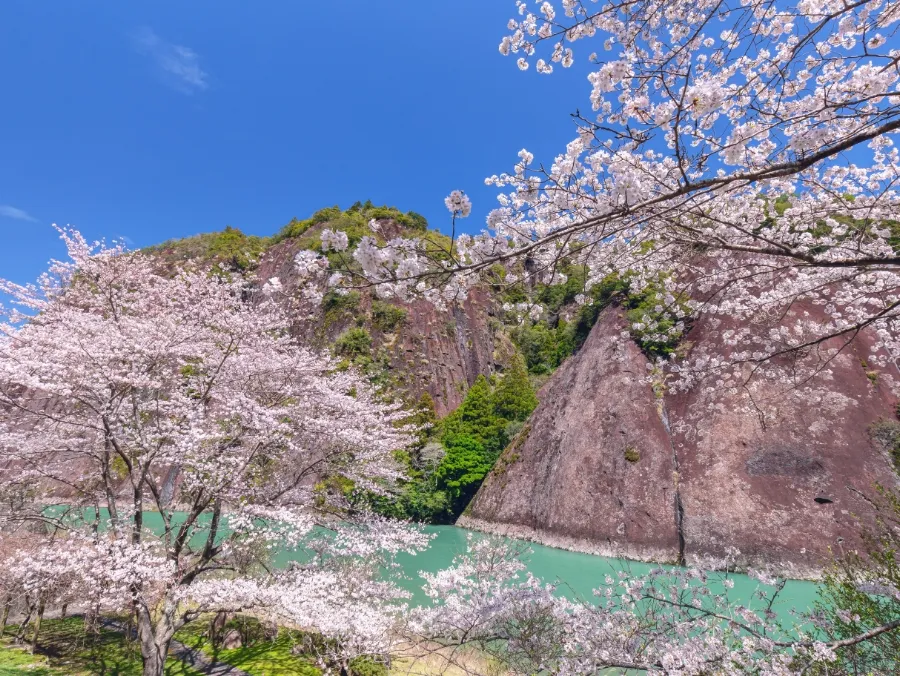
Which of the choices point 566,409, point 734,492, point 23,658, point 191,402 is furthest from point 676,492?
point 23,658

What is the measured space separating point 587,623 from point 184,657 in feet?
25.5

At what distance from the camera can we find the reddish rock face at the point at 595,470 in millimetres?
20500

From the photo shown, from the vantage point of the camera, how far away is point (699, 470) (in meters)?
21.3

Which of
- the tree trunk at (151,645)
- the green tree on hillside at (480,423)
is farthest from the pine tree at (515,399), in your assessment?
the tree trunk at (151,645)

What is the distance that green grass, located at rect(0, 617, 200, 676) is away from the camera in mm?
7172

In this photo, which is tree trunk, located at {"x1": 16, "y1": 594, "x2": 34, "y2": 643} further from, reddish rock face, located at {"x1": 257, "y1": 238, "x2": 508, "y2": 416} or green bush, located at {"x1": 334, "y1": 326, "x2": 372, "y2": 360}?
green bush, located at {"x1": 334, "y1": 326, "x2": 372, "y2": 360}

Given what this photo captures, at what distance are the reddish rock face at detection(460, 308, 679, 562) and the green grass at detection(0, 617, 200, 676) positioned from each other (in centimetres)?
1756

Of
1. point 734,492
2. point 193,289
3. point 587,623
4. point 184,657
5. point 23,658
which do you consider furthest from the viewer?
point 734,492

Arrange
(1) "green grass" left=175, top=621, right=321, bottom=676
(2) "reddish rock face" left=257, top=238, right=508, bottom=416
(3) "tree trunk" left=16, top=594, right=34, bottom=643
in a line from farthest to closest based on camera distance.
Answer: (2) "reddish rock face" left=257, top=238, right=508, bottom=416 < (3) "tree trunk" left=16, top=594, right=34, bottom=643 < (1) "green grass" left=175, top=621, right=321, bottom=676

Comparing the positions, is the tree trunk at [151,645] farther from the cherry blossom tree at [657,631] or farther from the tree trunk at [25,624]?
the tree trunk at [25,624]

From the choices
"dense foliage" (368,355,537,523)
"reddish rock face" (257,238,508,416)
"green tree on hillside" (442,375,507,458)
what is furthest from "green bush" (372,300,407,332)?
"green tree on hillside" (442,375,507,458)

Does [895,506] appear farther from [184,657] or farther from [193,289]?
[193,289]

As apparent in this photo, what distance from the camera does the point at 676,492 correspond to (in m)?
20.9

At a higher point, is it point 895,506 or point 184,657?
point 895,506
